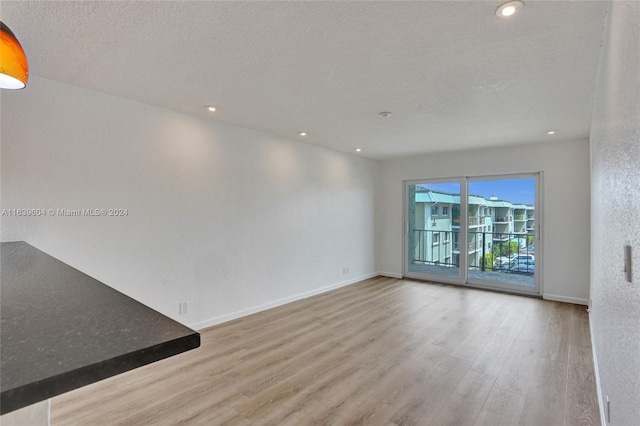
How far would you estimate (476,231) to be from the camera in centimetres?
570

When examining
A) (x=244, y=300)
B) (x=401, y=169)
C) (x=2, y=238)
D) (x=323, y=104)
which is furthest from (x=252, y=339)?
(x=401, y=169)

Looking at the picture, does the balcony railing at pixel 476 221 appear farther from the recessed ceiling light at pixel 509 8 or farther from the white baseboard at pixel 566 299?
the recessed ceiling light at pixel 509 8

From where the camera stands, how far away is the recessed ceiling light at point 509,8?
5.39 feet

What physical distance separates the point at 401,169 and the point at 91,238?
5250 millimetres

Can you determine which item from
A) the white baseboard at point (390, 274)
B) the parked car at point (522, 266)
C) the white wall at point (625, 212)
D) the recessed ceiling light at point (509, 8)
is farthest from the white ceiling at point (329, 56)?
the white baseboard at point (390, 274)

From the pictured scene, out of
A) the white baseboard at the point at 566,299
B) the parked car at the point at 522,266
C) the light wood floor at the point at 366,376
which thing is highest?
the parked car at the point at 522,266

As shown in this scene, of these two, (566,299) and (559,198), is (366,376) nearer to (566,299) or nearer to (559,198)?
(566,299)

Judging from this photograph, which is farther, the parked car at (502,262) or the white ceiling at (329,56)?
the parked car at (502,262)

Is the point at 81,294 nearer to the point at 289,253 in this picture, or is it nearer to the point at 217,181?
the point at 217,181

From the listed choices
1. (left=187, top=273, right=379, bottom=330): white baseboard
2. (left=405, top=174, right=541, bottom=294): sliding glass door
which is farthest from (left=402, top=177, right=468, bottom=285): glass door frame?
(left=187, top=273, right=379, bottom=330): white baseboard

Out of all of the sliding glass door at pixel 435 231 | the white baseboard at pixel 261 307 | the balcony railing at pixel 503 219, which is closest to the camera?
the white baseboard at pixel 261 307

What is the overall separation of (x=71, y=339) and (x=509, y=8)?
232 centimetres

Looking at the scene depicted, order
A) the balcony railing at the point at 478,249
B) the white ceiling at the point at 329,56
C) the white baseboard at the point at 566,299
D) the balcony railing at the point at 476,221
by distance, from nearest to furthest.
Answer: the white ceiling at the point at 329,56 → the white baseboard at the point at 566,299 → the balcony railing at the point at 478,249 → the balcony railing at the point at 476,221

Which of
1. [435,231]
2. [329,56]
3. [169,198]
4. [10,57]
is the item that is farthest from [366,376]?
[435,231]
